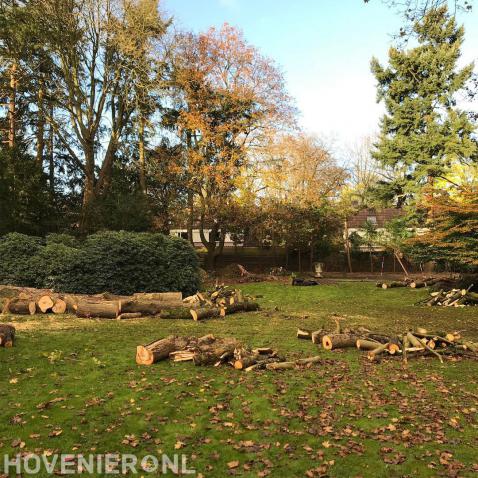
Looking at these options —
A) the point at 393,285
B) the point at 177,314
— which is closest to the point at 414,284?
the point at 393,285

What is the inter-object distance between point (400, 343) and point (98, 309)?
755 centimetres

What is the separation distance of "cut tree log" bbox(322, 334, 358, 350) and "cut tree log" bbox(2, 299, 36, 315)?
7944 millimetres

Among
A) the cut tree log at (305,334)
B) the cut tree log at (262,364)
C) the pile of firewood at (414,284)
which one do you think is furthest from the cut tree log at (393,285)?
the cut tree log at (262,364)

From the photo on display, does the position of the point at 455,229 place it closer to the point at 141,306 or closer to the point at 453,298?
the point at 453,298

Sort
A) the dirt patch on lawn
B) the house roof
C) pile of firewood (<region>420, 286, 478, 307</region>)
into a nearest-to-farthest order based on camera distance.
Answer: the dirt patch on lawn
pile of firewood (<region>420, 286, 478, 307</region>)
the house roof

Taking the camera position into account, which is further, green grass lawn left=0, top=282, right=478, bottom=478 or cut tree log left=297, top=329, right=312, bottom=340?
cut tree log left=297, top=329, right=312, bottom=340

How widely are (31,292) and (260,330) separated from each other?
23.8 feet

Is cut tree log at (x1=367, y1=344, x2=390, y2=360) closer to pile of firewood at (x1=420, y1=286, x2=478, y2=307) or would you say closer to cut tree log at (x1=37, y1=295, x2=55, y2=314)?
cut tree log at (x1=37, y1=295, x2=55, y2=314)

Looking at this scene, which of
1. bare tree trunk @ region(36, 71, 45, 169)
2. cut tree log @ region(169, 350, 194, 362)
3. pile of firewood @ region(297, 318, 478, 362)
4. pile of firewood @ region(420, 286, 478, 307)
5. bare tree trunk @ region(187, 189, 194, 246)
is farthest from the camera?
bare tree trunk @ region(187, 189, 194, 246)

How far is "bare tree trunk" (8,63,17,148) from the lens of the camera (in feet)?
79.5

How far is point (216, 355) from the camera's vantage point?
713 centimetres

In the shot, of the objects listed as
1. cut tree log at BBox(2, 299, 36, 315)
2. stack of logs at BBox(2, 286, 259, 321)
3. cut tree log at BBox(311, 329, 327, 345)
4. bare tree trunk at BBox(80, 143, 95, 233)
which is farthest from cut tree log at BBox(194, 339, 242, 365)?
bare tree trunk at BBox(80, 143, 95, 233)

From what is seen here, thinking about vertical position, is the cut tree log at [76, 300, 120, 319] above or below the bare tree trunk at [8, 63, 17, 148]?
below

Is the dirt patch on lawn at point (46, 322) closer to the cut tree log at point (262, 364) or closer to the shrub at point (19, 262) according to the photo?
the shrub at point (19, 262)
